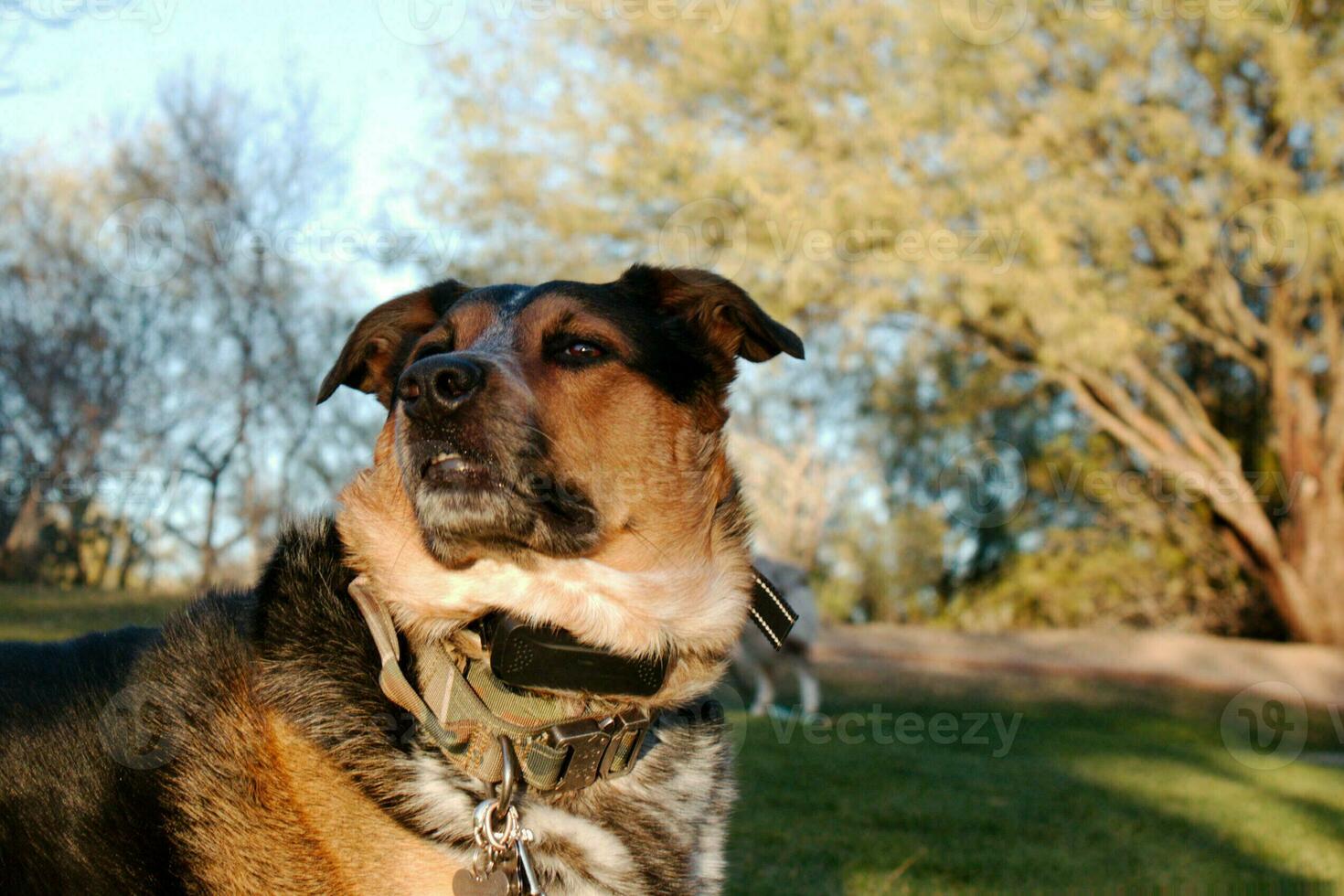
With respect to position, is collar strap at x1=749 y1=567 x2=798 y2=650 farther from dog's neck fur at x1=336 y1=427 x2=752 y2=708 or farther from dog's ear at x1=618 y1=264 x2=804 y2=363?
dog's ear at x1=618 y1=264 x2=804 y2=363

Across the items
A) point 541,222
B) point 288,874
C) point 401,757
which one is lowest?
point 288,874

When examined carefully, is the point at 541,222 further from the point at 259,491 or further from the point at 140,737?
the point at 140,737

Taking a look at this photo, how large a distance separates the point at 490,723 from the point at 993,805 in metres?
5.02

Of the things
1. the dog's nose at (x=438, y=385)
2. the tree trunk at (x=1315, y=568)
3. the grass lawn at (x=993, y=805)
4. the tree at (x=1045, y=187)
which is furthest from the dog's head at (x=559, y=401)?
the tree trunk at (x=1315, y=568)

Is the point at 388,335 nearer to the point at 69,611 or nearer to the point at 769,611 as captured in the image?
the point at 769,611

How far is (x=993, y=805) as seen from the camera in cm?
688

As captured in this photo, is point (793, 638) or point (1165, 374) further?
point (1165, 374)

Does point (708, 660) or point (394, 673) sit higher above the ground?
point (394, 673)

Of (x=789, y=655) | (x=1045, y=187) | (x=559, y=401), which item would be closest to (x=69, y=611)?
(x=789, y=655)

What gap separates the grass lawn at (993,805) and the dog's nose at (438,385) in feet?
8.99

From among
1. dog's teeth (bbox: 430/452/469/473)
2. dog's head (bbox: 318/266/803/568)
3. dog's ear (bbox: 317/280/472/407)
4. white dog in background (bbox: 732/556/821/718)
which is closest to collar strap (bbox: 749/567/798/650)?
dog's head (bbox: 318/266/803/568)

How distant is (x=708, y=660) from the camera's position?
3.12 metres

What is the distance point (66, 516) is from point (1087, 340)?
1226cm

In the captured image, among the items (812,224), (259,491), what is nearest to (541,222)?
(812,224)
